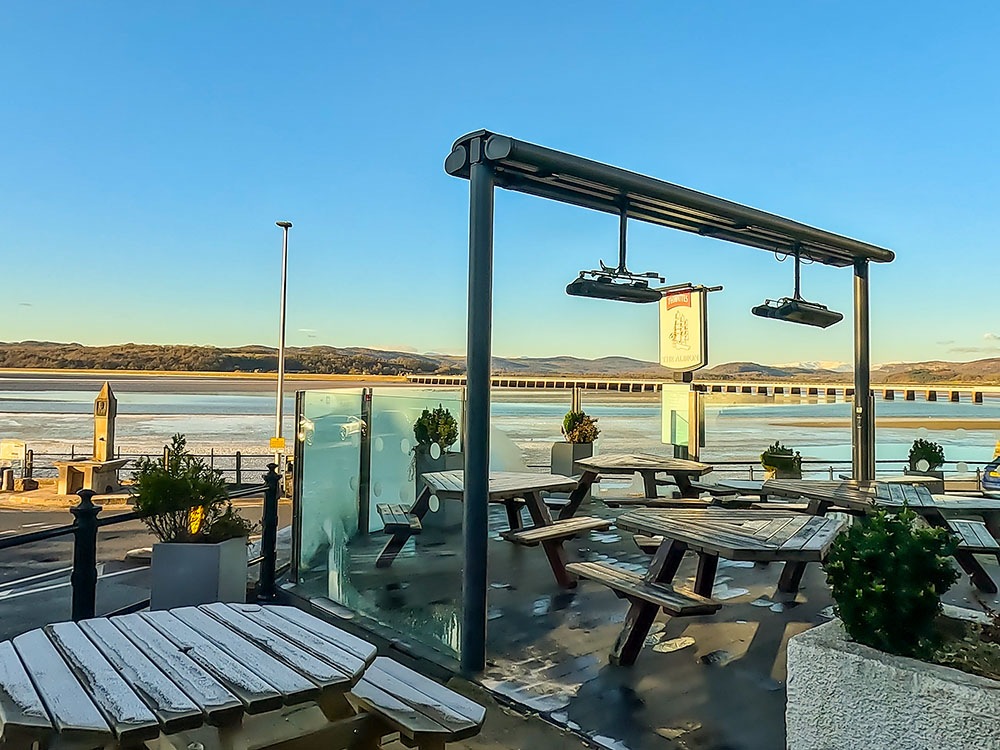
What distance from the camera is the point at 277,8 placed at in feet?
33.9

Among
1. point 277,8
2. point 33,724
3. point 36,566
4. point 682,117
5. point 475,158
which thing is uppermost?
point 277,8

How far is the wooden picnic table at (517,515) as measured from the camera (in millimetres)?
4121

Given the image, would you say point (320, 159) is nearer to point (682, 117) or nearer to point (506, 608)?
point (682, 117)

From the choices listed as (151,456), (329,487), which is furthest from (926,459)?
(151,456)

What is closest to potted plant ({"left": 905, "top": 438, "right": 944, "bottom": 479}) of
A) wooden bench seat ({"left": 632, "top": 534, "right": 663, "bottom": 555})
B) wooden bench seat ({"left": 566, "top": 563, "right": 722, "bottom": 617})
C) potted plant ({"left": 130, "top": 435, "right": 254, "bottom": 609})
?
wooden bench seat ({"left": 632, "top": 534, "right": 663, "bottom": 555})

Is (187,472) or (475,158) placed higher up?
(475,158)

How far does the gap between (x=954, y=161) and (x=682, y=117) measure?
7.39 m

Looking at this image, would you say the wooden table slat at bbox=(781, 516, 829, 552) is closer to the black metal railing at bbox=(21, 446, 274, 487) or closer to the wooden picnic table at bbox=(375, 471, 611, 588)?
the wooden picnic table at bbox=(375, 471, 611, 588)

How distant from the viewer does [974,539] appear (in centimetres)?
447

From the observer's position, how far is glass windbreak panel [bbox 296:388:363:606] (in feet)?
15.7

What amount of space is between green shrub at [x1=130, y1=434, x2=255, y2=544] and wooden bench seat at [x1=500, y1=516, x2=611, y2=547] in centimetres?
171

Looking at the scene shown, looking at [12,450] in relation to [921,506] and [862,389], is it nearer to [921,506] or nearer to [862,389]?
[862,389]

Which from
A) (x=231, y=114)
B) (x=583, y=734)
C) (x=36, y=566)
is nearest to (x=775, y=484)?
(x=583, y=734)

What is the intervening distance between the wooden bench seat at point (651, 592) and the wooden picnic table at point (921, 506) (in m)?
1.91
